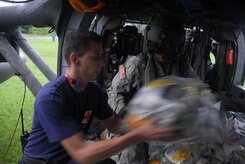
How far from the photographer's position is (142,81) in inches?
126

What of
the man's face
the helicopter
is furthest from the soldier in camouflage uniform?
the man's face

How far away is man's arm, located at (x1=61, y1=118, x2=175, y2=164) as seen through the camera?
132 cm

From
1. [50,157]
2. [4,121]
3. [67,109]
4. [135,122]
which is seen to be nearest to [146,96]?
[135,122]

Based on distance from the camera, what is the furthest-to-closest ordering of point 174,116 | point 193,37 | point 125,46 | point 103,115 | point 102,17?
point 125,46 → point 193,37 → point 102,17 → point 103,115 → point 174,116

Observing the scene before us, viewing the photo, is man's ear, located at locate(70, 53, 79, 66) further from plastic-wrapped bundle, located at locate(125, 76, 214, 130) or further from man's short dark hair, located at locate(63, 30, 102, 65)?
plastic-wrapped bundle, located at locate(125, 76, 214, 130)

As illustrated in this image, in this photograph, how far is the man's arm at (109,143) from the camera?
4.34 feet

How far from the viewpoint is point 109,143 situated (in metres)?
1.44

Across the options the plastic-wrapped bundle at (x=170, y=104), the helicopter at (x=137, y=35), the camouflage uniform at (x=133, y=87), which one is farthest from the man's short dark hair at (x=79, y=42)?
the camouflage uniform at (x=133, y=87)

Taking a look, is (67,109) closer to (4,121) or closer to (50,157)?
(50,157)

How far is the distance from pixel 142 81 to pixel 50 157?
63.2 inches

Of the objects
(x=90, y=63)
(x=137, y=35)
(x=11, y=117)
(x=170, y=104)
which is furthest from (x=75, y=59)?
(x=11, y=117)

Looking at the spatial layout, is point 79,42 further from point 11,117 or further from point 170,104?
point 11,117

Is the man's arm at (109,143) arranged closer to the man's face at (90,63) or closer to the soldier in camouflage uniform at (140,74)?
the man's face at (90,63)

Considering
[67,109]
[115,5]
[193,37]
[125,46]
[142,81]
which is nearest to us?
[67,109]
